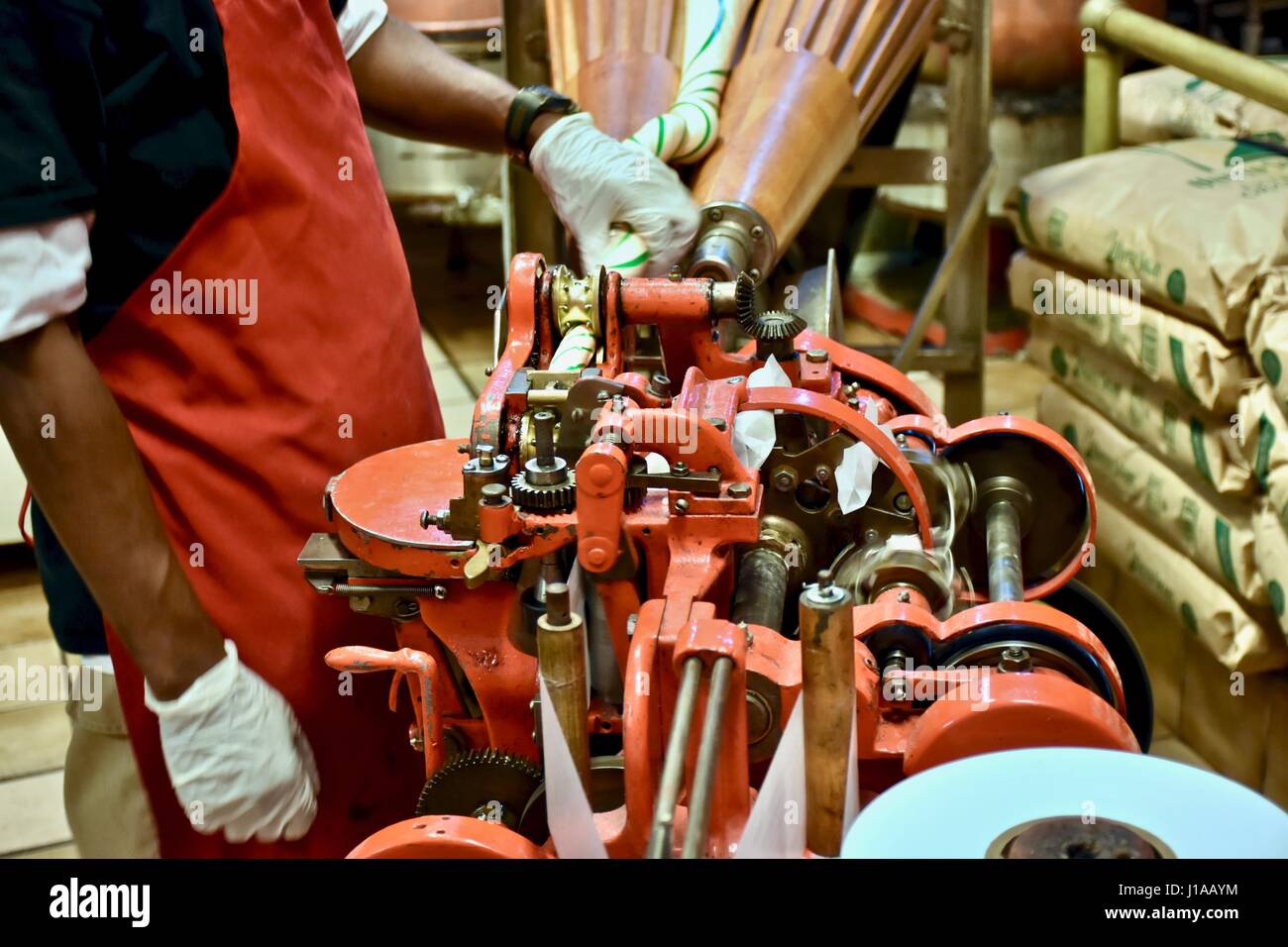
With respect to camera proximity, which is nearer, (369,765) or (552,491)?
(552,491)

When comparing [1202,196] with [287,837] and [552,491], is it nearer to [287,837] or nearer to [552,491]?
[552,491]

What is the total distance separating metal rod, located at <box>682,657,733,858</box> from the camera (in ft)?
2.93

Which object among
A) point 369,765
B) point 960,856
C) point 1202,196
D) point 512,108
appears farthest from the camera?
point 1202,196

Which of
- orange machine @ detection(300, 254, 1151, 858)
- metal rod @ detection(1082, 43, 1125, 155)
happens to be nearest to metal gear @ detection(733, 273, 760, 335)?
orange machine @ detection(300, 254, 1151, 858)

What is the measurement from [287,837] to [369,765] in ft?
0.61

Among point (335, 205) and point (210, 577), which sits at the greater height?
point (335, 205)

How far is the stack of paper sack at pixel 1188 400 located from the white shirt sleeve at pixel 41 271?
1.96m

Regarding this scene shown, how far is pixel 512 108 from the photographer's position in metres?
2.06

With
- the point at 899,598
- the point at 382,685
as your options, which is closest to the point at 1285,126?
the point at 899,598

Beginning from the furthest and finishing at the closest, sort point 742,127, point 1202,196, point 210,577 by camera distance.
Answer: point 1202,196
point 742,127
point 210,577

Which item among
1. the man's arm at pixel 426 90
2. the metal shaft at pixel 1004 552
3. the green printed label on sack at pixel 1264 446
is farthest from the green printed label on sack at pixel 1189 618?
the man's arm at pixel 426 90

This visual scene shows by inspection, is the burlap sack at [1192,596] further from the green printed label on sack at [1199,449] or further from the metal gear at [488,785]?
the metal gear at [488,785]

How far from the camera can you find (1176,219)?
9.05ft

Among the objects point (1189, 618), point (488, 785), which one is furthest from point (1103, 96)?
point (488, 785)
